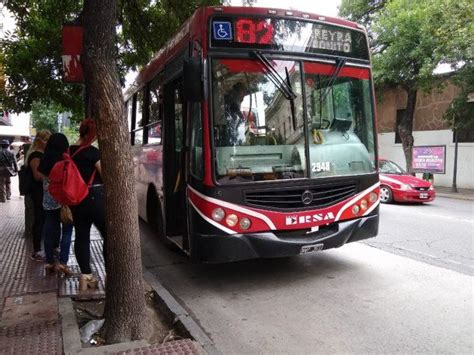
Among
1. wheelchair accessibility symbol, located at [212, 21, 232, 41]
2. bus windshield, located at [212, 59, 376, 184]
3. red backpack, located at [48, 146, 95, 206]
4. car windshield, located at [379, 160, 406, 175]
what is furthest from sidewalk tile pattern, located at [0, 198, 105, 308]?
car windshield, located at [379, 160, 406, 175]

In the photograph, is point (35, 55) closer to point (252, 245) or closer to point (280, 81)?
point (280, 81)

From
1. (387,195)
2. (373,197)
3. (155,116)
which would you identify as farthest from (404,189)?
(155,116)

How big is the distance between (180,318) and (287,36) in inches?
129

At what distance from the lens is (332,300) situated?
4844mm

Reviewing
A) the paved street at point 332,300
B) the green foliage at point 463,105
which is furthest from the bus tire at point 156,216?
the green foliage at point 463,105

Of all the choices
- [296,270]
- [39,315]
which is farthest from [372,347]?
[39,315]

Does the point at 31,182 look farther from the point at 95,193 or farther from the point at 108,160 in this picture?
the point at 108,160

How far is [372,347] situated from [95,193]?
3.08 m

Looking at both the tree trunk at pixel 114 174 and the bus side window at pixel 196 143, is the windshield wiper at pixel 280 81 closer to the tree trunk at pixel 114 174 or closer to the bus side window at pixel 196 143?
the bus side window at pixel 196 143

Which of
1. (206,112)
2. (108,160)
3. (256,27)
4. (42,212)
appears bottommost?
(42,212)

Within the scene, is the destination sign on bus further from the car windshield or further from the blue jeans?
the car windshield

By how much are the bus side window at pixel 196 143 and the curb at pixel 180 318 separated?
1327 mm

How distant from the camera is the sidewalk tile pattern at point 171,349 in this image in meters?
3.41

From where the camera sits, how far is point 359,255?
21.9ft
